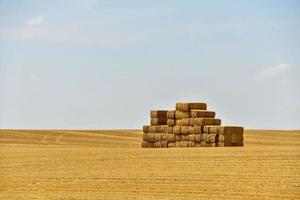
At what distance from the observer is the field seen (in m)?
16.9

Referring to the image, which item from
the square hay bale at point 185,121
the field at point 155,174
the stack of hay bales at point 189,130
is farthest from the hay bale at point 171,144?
the field at point 155,174

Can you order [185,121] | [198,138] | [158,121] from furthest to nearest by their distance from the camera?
[158,121], [185,121], [198,138]

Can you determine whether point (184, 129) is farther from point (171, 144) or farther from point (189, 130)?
point (171, 144)

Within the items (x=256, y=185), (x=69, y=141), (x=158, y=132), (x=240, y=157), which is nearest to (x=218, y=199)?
(x=256, y=185)

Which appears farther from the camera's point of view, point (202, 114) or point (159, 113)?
point (159, 113)

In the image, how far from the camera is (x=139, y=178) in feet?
61.2

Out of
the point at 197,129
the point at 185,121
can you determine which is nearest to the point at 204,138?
the point at 197,129

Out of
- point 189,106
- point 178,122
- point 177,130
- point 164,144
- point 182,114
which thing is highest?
point 189,106

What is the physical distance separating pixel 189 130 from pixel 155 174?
25.0 ft

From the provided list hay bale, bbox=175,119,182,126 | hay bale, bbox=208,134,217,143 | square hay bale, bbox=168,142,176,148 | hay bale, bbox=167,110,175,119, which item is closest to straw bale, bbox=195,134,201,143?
hay bale, bbox=208,134,217,143

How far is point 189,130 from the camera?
87.4ft

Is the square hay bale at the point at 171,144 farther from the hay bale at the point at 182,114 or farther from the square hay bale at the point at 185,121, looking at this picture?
the hay bale at the point at 182,114

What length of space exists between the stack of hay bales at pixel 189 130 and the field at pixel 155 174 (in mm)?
2157

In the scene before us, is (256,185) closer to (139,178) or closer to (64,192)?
(139,178)
